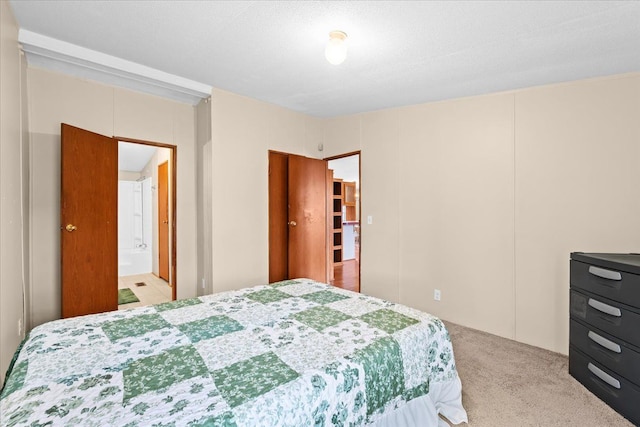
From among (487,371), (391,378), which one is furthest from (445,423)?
(487,371)

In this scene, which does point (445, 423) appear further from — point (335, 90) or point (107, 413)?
point (335, 90)

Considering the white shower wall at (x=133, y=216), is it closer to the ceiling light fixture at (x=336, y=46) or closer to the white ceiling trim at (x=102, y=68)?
the white ceiling trim at (x=102, y=68)

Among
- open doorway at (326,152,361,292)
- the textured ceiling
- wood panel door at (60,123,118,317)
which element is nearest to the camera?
the textured ceiling

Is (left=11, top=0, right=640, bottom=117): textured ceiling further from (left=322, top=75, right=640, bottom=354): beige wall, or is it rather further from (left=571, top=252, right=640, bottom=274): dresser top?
(left=571, top=252, right=640, bottom=274): dresser top

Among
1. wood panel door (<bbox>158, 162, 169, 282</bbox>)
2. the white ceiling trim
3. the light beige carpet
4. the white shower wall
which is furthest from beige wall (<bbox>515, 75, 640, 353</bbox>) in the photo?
the white shower wall

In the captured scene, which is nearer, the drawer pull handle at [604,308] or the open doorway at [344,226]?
the drawer pull handle at [604,308]

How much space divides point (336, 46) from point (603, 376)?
286 centimetres

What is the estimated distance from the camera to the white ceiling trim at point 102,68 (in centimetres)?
248

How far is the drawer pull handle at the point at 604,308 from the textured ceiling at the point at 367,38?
72.2 inches

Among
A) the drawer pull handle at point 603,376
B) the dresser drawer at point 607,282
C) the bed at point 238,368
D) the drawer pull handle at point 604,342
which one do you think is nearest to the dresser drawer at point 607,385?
the drawer pull handle at point 603,376

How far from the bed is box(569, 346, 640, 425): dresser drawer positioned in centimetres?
104

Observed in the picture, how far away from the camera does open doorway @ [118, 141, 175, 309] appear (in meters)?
4.66

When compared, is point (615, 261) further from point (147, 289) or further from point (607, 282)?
point (147, 289)

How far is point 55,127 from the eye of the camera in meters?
2.94
